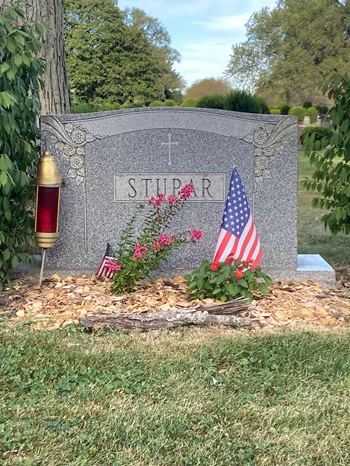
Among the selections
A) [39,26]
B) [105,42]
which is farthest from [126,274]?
[105,42]

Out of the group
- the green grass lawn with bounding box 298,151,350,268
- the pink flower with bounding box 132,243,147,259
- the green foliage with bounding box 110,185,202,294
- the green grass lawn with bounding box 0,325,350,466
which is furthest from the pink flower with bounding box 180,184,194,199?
the green grass lawn with bounding box 298,151,350,268

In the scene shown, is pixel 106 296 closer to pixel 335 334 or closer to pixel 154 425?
pixel 335 334

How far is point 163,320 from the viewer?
4.56m

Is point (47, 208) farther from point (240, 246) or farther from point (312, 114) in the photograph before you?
point (312, 114)

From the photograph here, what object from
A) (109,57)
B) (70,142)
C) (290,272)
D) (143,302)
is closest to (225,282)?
(143,302)

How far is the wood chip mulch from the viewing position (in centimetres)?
488

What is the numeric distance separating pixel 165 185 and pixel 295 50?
41.2 m

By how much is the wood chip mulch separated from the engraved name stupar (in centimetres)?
76

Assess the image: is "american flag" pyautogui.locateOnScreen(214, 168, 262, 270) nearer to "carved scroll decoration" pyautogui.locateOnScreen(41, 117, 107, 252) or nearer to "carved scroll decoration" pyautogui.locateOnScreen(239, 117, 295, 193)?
"carved scroll decoration" pyautogui.locateOnScreen(239, 117, 295, 193)

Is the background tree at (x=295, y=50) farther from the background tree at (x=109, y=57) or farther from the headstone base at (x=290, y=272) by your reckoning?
the headstone base at (x=290, y=272)

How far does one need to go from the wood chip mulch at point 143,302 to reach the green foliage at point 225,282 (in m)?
0.10

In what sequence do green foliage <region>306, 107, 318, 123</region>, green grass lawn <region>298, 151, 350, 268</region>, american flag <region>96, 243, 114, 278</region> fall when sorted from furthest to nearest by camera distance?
green foliage <region>306, 107, 318, 123</region> → green grass lawn <region>298, 151, 350, 268</region> → american flag <region>96, 243, 114, 278</region>

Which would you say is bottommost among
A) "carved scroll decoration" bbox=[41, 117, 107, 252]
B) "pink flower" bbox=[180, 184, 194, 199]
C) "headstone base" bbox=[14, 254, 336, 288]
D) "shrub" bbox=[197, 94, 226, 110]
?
"headstone base" bbox=[14, 254, 336, 288]

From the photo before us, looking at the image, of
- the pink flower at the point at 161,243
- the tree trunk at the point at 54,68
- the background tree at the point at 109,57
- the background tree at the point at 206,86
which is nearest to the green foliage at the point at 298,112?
the background tree at the point at 109,57
